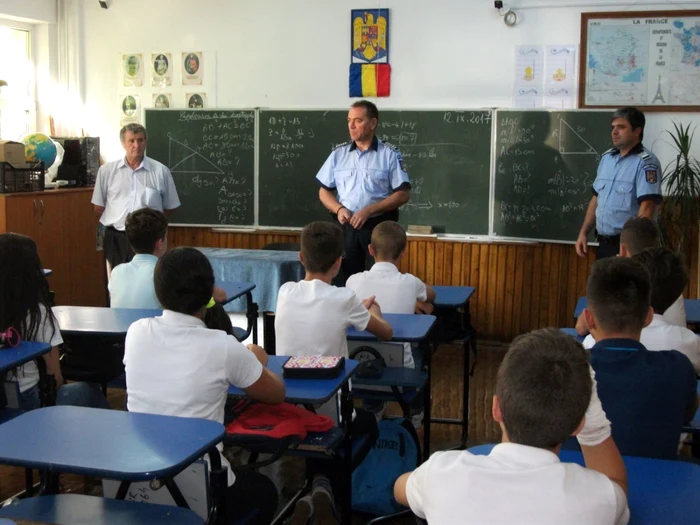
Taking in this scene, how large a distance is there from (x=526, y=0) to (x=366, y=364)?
392 centimetres

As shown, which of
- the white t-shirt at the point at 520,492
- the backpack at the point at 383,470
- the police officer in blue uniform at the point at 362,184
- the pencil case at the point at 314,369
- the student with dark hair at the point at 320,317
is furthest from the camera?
the police officer in blue uniform at the point at 362,184

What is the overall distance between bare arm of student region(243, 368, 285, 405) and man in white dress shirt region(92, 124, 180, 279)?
3.70 metres

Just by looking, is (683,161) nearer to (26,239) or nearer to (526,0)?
(526,0)

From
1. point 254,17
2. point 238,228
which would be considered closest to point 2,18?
point 254,17

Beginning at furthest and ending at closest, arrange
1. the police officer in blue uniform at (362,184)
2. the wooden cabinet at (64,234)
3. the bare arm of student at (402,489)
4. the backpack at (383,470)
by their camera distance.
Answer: the wooden cabinet at (64,234)
the police officer in blue uniform at (362,184)
the backpack at (383,470)
the bare arm of student at (402,489)

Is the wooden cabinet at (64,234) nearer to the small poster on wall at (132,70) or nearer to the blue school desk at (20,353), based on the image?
the small poster on wall at (132,70)

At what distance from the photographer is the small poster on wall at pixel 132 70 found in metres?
7.34

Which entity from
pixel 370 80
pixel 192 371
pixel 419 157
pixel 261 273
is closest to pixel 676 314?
pixel 192 371

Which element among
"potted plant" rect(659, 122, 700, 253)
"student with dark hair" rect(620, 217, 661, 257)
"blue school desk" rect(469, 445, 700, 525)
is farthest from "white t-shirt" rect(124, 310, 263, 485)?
"potted plant" rect(659, 122, 700, 253)

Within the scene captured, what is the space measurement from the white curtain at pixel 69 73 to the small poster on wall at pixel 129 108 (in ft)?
1.32

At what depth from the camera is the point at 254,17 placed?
6973 millimetres

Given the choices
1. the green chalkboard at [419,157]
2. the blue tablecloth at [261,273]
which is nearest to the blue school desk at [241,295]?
the blue tablecloth at [261,273]

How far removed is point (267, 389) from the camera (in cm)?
244

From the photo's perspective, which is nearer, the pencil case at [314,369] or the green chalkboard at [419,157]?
the pencil case at [314,369]
